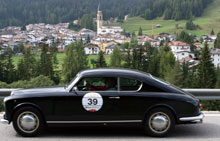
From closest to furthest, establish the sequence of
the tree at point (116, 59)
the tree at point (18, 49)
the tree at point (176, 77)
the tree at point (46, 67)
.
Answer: the tree at point (176, 77)
the tree at point (46, 67)
the tree at point (116, 59)
the tree at point (18, 49)

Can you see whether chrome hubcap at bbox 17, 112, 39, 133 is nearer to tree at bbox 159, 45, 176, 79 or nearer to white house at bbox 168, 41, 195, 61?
tree at bbox 159, 45, 176, 79

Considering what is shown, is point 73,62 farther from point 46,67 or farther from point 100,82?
point 100,82

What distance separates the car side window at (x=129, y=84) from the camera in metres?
6.04

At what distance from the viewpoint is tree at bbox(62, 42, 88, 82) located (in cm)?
8583

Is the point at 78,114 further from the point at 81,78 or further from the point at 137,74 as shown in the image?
the point at 137,74

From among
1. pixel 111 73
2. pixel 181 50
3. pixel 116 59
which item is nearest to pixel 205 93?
pixel 111 73

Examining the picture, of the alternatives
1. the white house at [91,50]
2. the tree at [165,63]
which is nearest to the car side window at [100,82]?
the tree at [165,63]

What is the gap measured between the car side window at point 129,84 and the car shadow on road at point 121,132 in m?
0.80

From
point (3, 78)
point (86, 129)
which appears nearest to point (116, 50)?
point (3, 78)

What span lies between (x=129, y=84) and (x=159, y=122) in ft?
2.56

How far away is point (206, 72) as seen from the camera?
213ft

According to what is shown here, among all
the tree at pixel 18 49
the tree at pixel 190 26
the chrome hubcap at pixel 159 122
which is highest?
the tree at pixel 190 26

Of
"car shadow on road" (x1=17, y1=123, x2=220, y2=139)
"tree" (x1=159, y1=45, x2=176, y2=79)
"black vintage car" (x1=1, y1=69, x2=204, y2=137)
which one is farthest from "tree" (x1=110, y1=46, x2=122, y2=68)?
"black vintage car" (x1=1, y1=69, x2=204, y2=137)

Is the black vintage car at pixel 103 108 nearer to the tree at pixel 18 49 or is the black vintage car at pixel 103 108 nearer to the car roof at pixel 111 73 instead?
the car roof at pixel 111 73
